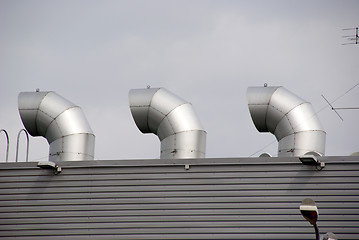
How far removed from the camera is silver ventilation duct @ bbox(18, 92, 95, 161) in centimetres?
2633

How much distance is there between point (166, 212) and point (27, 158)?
6.27m

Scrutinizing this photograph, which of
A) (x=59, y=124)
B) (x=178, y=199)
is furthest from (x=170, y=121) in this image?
(x=59, y=124)

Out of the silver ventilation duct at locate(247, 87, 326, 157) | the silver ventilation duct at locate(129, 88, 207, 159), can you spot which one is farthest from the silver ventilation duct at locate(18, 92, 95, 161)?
the silver ventilation duct at locate(247, 87, 326, 157)

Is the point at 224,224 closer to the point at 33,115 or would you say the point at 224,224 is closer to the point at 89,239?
the point at 89,239

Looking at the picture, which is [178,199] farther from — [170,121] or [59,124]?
[59,124]

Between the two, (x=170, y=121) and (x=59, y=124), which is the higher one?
(x=170, y=121)

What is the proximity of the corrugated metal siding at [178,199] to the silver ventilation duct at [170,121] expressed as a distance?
193 cm

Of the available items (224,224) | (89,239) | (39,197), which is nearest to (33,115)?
(39,197)

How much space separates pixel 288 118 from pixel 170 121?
4.03 m

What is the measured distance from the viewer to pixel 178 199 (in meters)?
23.8

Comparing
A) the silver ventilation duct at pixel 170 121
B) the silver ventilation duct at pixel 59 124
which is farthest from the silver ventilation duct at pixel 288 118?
the silver ventilation duct at pixel 59 124

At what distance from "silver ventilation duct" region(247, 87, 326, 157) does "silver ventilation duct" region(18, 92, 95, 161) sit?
5939 millimetres

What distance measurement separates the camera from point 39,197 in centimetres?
2489

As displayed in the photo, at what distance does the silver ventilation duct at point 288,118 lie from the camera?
25406 millimetres
